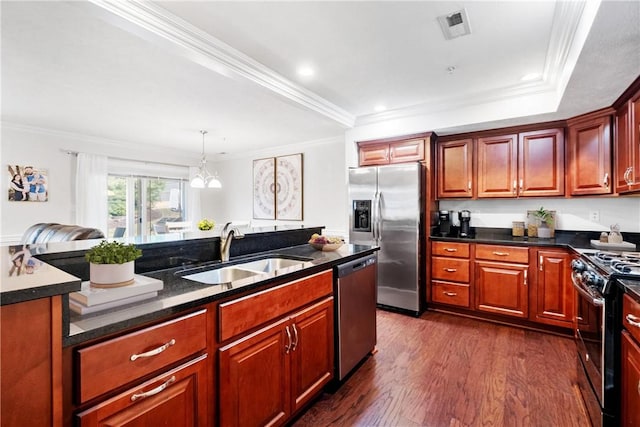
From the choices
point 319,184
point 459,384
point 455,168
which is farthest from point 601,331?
point 319,184

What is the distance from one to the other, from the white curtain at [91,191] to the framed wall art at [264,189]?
247 cm

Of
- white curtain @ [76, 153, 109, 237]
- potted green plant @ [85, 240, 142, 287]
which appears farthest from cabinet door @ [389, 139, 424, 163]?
white curtain @ [76, 153, 109, 237]

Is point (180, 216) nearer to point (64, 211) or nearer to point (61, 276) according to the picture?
point (64, 211)

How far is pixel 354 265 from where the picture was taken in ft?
7.41

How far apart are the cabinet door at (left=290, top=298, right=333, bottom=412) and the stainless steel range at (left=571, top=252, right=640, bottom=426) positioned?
1.48 meters

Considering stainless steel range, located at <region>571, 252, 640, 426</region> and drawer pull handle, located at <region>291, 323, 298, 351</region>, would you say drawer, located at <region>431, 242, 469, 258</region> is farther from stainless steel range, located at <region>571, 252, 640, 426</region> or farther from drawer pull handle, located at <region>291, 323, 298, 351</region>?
drawer pull handle, located at <region>291, 323, 298, 351</region>

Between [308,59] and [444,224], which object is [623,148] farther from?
[308,59]

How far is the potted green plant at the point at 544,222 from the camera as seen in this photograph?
3.31m

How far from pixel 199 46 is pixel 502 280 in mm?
3498

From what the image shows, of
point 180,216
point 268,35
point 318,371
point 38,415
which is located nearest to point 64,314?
point 38,415

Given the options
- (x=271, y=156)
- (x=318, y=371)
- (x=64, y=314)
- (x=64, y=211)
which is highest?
(x=271, y=156)

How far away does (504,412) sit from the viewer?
6.17 ft

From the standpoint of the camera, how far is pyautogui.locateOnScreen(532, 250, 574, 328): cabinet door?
286 centimetres

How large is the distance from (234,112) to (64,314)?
10.4ft
